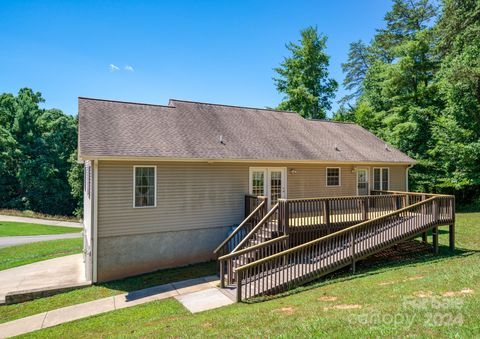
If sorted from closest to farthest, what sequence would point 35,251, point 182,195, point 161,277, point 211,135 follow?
point 161,277
point 182,195
point 211,135
point 35,251

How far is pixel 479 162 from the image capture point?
19500 millimetres

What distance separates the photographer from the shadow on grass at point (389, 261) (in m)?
8.25

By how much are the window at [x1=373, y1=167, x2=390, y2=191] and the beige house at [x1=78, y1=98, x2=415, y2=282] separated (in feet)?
0.18

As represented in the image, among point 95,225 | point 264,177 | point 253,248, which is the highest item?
point 264,177

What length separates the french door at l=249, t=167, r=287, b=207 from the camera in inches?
493

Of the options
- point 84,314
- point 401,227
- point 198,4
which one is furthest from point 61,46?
point 401,227

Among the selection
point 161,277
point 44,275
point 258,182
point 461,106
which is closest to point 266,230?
point 258,182

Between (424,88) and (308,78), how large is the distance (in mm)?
11406

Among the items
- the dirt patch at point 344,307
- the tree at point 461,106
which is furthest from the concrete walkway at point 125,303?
the tree at point 461,106

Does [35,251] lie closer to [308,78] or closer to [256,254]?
[256,254]

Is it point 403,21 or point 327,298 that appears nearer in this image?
point 327,298

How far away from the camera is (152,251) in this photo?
34.6ft

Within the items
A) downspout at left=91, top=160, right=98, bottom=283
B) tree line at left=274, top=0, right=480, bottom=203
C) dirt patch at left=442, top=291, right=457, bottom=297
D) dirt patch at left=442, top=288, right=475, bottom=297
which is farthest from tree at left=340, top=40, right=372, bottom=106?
dirt patch at left=442, top=291, right=457, bottom=297

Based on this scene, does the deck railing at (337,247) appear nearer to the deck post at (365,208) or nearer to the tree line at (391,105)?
the deck post at (365,208)
